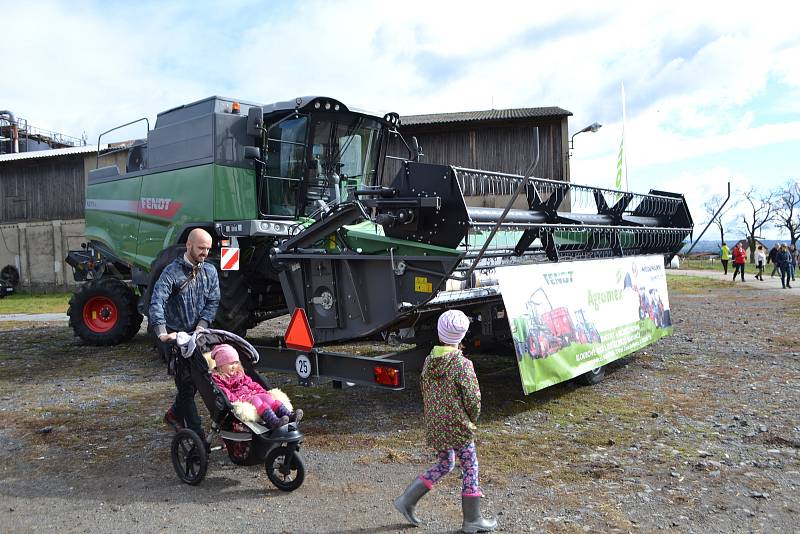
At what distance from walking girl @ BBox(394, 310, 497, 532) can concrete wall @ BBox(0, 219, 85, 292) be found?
2517cm

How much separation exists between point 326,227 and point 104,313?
6.39 meters

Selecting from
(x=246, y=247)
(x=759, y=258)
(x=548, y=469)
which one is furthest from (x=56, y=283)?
(x=759, y=258)

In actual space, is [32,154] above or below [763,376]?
above

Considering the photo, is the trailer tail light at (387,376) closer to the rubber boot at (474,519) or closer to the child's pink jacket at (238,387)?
the child's pink jacket at (238,387)

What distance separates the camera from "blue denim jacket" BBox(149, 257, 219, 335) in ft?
15.8

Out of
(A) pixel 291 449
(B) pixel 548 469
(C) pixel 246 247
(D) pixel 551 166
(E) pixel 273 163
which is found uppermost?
(D) pixel 551 166

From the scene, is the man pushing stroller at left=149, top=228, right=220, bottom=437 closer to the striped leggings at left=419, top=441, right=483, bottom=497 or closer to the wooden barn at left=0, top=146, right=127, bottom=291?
the striped leggings at left=419, top=441, right=483, bottom=497

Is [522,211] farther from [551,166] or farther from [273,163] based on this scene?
[551,166]

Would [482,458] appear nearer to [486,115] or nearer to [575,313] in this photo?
[575,313]

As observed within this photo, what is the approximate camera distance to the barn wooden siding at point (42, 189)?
1030 inches

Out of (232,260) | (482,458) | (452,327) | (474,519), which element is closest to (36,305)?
(232,260)

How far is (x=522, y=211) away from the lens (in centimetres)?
668

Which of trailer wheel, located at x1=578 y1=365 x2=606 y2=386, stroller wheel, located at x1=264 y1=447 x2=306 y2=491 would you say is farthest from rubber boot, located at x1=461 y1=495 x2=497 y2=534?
trailer wheel, located at x1=578 y1=365 x2=606 y2=386

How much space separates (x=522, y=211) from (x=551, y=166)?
16.5 metres
